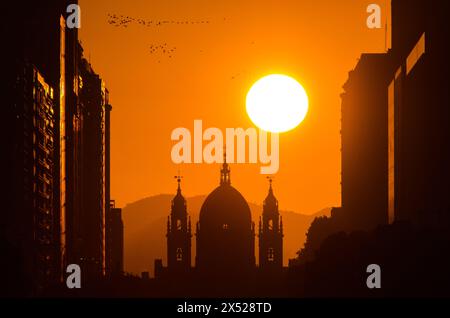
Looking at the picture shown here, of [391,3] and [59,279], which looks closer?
[59,279]

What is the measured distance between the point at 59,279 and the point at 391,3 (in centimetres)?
4299

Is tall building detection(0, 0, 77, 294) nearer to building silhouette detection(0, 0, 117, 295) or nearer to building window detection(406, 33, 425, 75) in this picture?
building silhouette detection(0, 0, 117, 295)

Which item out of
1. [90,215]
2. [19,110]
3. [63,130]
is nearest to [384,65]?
[90,215]

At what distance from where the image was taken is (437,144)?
119 m

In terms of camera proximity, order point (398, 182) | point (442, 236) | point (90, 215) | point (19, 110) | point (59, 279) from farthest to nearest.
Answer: point (90, 215), point (398, 182), point (59, 279), point (19, 110), point (442, 236)

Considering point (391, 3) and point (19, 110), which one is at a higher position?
point (391, 3)

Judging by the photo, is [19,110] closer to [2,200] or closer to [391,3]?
[2,200]

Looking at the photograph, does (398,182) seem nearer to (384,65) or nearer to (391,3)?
(391,3)

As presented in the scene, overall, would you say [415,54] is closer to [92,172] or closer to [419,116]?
[419,116]

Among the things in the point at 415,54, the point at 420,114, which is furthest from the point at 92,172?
the point at 415,54

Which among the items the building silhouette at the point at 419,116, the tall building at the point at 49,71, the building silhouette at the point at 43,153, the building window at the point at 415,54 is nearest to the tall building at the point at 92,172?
the building silhouette at the point at 43,153

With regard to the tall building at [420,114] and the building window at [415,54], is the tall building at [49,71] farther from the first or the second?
the tall building at [420,114]
